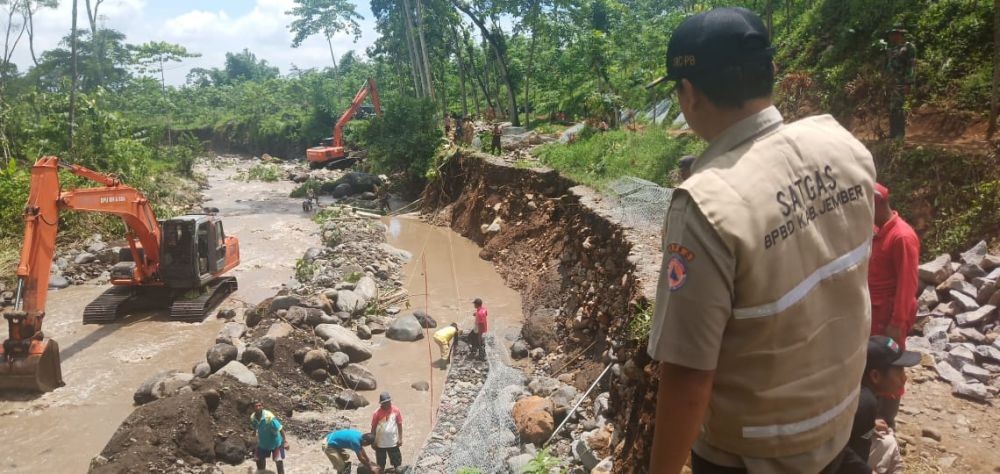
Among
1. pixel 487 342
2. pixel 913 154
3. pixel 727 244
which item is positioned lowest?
pixel 487 342

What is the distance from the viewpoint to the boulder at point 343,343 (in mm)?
9352

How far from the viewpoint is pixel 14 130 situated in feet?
67.5

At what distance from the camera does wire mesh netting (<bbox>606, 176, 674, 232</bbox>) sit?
926 centimetres

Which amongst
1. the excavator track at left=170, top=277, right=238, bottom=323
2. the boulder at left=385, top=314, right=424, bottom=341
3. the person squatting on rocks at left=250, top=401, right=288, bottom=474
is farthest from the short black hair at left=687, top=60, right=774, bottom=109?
the excavator track at left=170, top=277, right=238, bottom=323

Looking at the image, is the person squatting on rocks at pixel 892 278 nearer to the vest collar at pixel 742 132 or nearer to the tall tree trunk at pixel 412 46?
the vest collar at pixel 742 132

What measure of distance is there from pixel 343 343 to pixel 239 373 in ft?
5.88

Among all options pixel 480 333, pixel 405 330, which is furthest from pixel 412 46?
pixel 480 333

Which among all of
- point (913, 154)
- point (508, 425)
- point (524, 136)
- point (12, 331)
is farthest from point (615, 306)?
point (524, 136)

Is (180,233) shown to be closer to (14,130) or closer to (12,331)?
(12,331)

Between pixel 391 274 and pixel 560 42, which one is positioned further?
pixel 560 42

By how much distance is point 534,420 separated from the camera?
6.21m

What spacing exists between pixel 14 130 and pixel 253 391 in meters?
19.4

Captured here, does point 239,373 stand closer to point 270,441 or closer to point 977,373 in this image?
point 270,441

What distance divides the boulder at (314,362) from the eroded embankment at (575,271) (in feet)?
10.1
